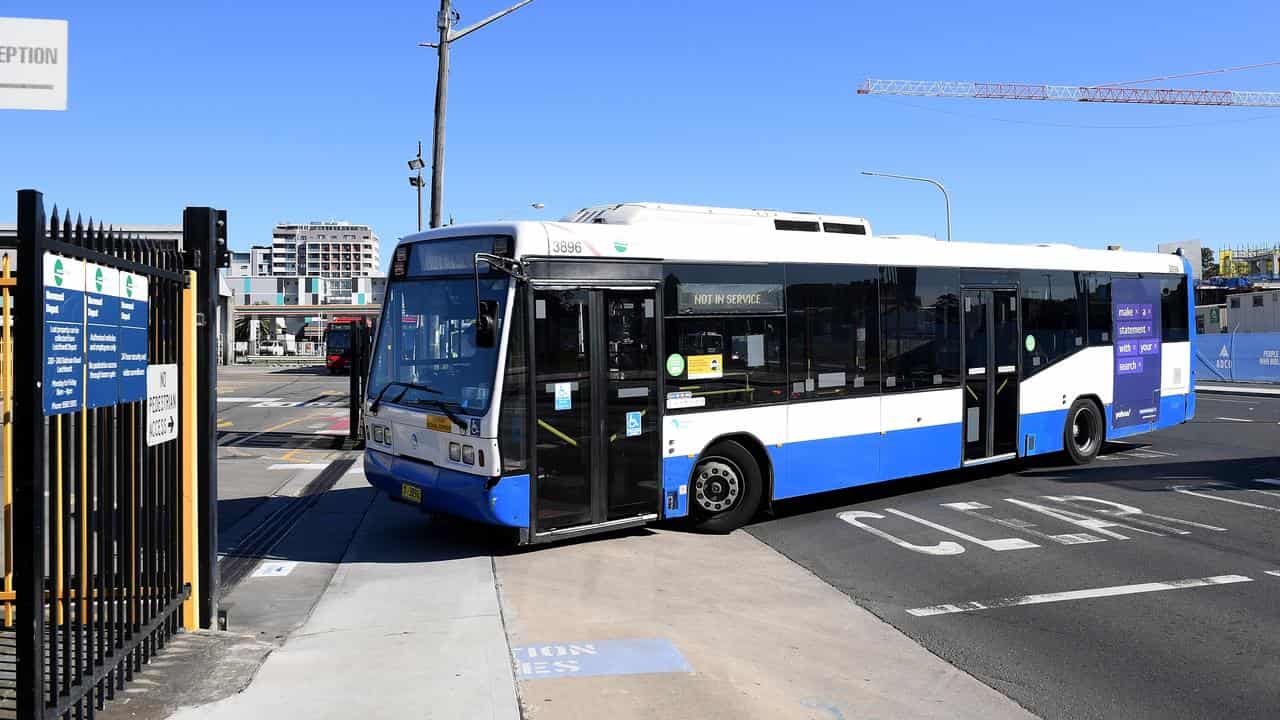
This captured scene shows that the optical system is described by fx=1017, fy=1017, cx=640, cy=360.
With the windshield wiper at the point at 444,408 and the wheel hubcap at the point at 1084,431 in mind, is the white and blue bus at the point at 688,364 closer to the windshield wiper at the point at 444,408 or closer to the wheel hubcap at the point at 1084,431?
the windshield wiper at the point at 444,408

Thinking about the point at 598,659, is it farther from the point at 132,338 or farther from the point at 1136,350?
the point at 1136,350

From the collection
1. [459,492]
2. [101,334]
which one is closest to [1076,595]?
[459,492]

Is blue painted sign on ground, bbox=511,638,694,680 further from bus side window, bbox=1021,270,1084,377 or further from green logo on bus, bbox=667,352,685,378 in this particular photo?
bus side window, bbox=1021,270,1084,377

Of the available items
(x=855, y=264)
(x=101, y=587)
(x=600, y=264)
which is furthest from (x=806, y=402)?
(x=101, y=587)

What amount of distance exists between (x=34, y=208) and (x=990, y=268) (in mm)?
11545

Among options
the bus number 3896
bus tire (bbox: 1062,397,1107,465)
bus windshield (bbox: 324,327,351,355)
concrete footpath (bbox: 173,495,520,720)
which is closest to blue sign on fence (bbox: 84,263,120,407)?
concrete footpath (bbox: 173,495,520,720)

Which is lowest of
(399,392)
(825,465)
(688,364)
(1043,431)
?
(825,465)

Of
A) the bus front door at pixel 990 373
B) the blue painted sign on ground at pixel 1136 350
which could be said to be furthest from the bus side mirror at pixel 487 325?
the blue painted sign on ground at pixel 1136 350

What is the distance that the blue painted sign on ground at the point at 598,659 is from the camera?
6.11 metres

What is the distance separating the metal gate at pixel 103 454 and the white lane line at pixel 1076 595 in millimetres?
5130

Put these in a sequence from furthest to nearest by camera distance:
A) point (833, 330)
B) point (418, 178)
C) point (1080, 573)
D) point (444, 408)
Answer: point (418, 178) → point (833, 330) → point (444, 408) → point (1080, 573)

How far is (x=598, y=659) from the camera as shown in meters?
6.36

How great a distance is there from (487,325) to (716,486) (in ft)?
10.2

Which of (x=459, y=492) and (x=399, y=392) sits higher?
(x=399, y=392)
